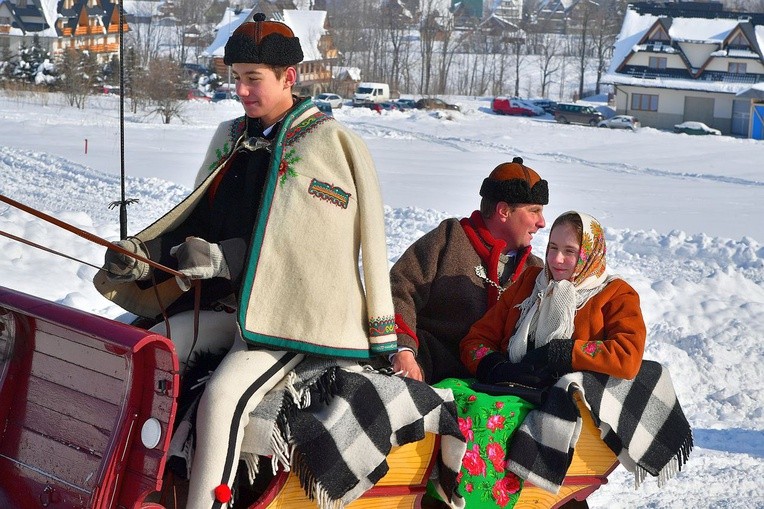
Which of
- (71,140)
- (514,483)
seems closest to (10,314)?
(514,483)

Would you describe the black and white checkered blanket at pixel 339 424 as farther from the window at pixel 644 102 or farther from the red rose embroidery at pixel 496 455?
the window at pixel 644 102

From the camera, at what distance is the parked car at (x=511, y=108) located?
45.0 m

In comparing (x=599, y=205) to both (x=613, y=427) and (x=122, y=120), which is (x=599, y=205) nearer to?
(x=122, y=120)

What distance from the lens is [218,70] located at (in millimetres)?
50344

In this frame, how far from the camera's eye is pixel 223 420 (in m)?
3.14

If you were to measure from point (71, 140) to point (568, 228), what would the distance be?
19.9 meters

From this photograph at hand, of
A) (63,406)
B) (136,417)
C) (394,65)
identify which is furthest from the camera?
(394,65)

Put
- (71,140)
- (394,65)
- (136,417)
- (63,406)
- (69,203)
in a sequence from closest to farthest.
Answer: (136,417)
(63,406)
(69,203)
(71,140)
(394,65)

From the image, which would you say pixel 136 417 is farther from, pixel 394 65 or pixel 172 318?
pixel 394 65

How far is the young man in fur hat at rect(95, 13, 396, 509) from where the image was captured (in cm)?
333

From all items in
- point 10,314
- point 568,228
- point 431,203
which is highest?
point 568,228

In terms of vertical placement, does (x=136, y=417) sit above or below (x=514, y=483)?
above

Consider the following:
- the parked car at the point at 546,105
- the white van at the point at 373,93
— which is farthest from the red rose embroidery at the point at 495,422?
the white van at the point at 373,93

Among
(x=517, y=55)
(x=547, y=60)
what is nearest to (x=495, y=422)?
(x=547, y=60)
